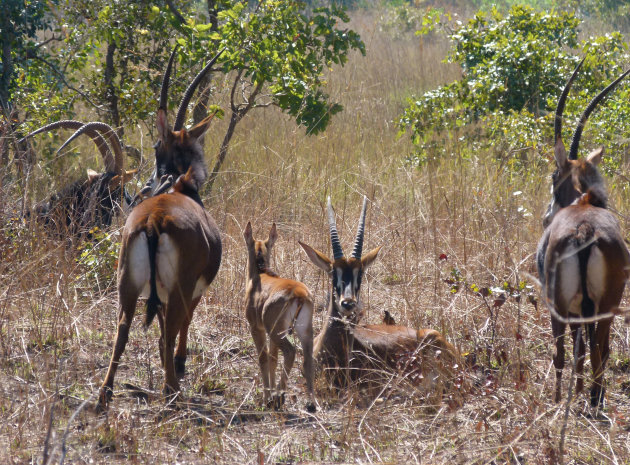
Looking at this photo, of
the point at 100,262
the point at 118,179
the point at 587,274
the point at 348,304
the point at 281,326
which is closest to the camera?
the point at 587,274

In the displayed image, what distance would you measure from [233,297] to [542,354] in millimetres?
2347

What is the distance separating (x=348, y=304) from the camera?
5.26 meters

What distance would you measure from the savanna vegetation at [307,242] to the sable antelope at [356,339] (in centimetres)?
23

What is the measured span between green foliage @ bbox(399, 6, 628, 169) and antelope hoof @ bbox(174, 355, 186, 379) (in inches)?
174

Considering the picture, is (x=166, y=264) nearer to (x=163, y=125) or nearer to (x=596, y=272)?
(x=163, y=125)

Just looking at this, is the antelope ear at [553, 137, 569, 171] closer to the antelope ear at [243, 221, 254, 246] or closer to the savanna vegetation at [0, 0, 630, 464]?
the savanna vegetation at [0, 0, 630, 464]

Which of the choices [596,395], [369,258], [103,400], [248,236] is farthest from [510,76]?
[103,400]

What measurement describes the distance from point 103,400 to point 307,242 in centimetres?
352

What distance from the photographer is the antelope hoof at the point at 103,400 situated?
446cm

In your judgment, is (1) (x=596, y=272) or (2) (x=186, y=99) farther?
(2) (x=186, y=99)

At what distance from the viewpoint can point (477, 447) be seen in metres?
4.07

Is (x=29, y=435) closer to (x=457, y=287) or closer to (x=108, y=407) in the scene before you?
(x=108, y=407)

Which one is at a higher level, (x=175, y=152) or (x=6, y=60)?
(x=6, y=60)

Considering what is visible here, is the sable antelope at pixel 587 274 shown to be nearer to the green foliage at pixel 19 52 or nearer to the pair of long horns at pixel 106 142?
the pair of long horns at pixel 106 142
